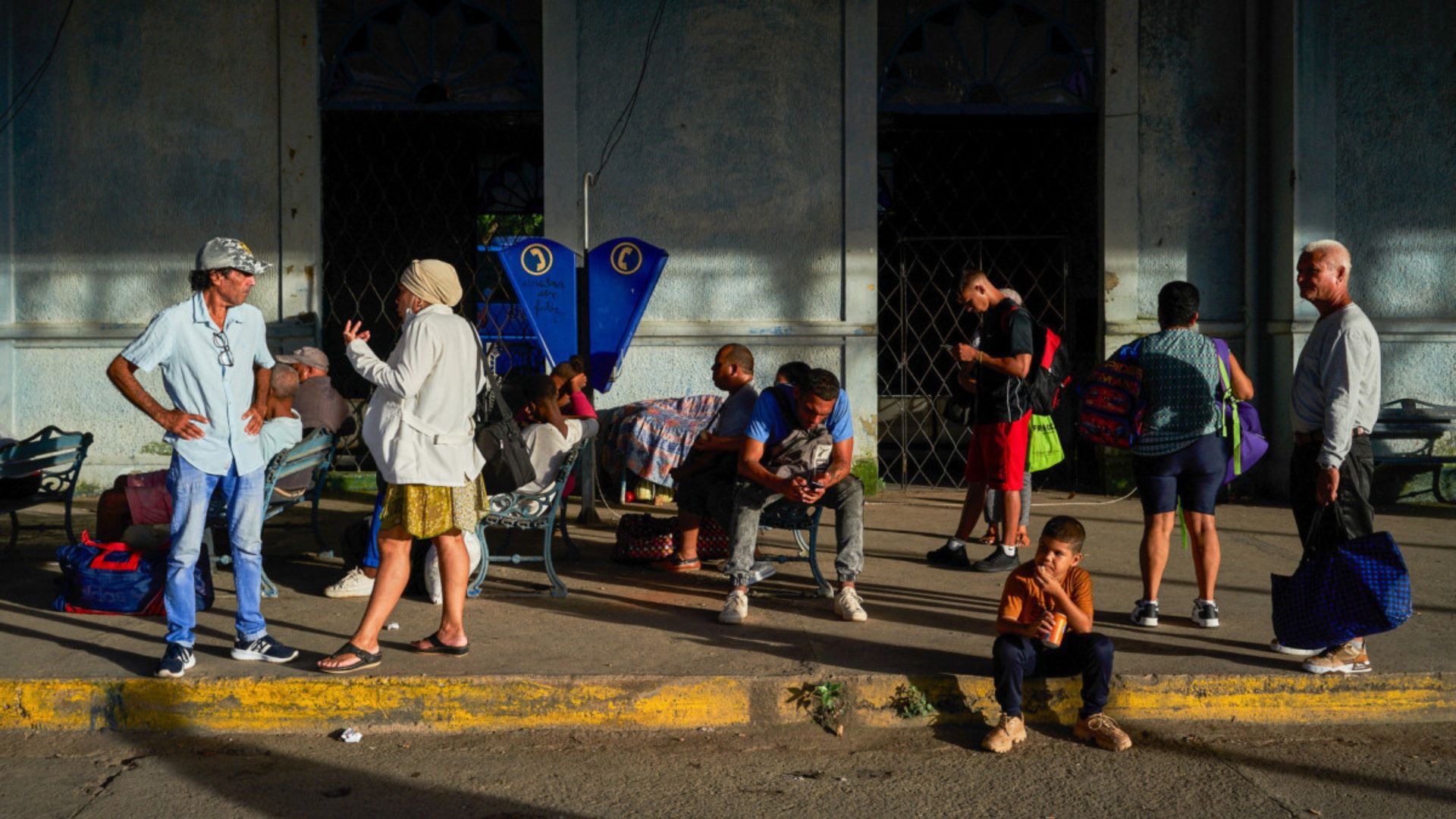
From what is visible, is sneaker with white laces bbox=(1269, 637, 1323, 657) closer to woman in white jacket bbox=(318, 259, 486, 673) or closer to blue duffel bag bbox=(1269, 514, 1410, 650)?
blue duffel bag bbox=(1269, 514, 1410, 650)

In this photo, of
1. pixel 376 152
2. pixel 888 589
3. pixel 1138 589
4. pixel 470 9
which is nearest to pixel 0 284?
pixel 376 152

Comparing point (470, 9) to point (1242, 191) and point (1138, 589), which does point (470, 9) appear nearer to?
point (1242, 191)

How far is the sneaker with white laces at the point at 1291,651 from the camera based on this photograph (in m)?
5.05

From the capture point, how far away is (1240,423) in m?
5.69

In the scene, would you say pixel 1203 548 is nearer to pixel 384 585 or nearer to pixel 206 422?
pixel 384 585

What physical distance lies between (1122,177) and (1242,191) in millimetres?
926

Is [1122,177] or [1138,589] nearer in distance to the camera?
[1138,589]

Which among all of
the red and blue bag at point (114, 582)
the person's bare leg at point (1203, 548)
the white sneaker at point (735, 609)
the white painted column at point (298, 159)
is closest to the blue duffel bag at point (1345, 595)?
the person's bare leg at point (1203, 548)

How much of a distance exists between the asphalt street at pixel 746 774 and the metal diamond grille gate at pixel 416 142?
6.09 metres

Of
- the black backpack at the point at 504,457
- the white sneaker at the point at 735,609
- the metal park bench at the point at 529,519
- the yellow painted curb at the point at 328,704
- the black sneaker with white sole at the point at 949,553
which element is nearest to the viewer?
the yellow painted curb at the point at 328,704

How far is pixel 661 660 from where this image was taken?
16.6 feet

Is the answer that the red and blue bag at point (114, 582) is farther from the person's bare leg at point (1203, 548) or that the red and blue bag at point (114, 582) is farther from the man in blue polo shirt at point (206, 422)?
the person's bare leg at point (1203, 548)

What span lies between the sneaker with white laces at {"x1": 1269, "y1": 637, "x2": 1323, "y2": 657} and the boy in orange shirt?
3.08 ft

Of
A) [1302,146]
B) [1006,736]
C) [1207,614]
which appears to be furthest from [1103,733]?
[1302,146]
